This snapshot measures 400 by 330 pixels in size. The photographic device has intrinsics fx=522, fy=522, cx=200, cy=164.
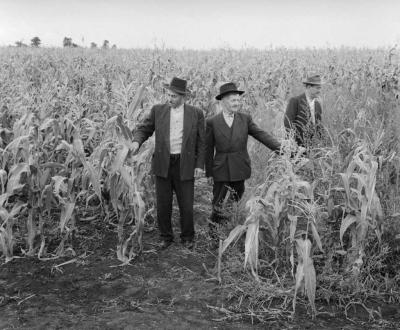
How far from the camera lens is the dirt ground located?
342 centimetres

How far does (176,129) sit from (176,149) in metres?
0.18

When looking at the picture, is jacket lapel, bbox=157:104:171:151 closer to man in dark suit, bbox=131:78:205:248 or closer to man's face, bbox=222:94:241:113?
man in dark suit, bbox=131:78:205:248

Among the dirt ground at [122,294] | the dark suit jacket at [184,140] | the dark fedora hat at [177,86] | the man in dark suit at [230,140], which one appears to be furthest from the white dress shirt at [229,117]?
the dirt ground at [122,294]

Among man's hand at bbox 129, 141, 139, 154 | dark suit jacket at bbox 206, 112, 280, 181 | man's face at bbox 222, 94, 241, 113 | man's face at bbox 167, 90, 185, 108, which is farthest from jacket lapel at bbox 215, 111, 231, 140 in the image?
man's hand at bbox 129, 141, 139, 154

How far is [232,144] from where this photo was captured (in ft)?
15.0

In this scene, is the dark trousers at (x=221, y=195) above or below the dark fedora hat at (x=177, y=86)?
below

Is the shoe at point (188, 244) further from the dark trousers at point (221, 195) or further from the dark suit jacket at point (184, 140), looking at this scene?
the dark suit jacket at point (184, 140)

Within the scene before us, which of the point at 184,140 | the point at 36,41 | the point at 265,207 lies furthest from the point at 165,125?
the point at 36,41

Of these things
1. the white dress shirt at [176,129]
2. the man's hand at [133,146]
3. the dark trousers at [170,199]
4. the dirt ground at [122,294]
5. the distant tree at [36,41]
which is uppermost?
the distant tree at [36,41]

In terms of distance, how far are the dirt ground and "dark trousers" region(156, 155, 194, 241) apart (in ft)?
0.50

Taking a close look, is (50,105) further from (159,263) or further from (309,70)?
(309,70)

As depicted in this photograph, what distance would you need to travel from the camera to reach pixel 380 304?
3703mm

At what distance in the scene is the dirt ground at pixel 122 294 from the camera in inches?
135

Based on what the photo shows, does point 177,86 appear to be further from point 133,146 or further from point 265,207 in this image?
point 265,207
